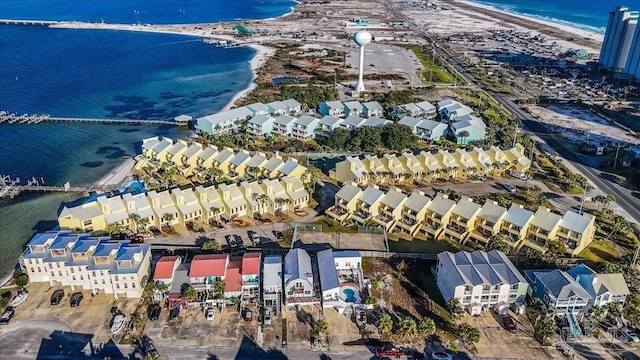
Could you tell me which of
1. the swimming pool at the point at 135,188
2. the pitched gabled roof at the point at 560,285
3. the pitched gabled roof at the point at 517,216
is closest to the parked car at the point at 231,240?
the swimming pool at the point at 135,188

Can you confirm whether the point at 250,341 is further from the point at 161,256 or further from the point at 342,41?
the point at 342,41

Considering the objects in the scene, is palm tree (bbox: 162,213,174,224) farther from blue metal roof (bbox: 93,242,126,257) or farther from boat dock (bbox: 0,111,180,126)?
boat dock (bbox: 0,111,180,126)

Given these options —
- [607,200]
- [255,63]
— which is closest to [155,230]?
[607,200]

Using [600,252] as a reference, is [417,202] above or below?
above

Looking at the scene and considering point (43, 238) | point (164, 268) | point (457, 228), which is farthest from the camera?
point (457, 228)

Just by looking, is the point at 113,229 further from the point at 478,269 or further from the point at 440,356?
the point at 478,269

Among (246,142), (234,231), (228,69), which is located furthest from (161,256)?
(228,69)

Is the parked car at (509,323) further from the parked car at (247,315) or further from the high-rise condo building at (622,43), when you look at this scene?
the high-rise condo building at (622,43)
